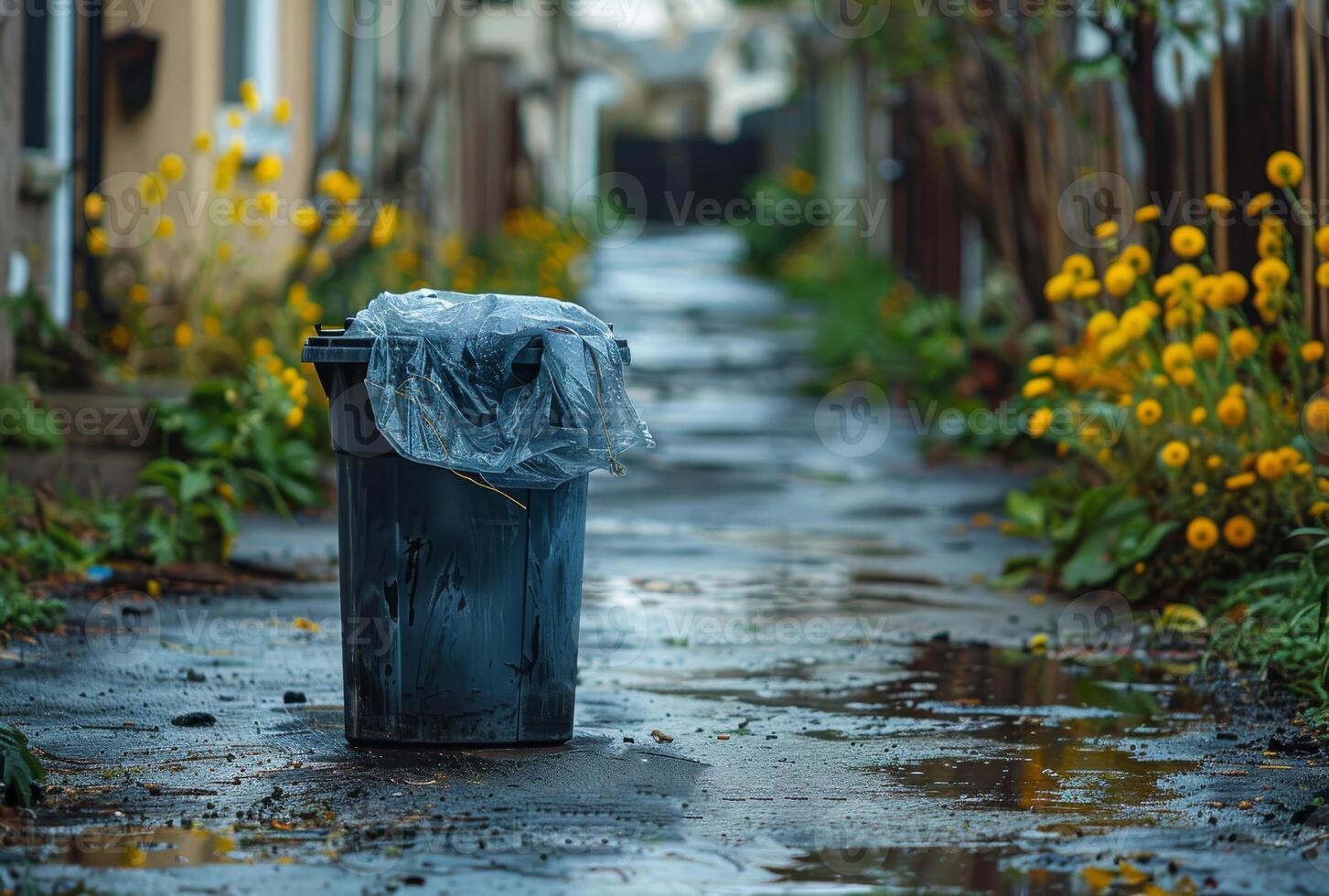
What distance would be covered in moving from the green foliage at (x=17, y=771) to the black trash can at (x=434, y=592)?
3.02 feet

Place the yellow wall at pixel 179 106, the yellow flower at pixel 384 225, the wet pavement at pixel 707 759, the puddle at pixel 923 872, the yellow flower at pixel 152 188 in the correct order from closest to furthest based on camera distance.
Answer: the puddle at pixel 923 872
the wet pavement at pixel 707 759
the yellow flower at pixel 152 188
the yellow flower at pixel 384 225
the yellow wall at pixel 179 106

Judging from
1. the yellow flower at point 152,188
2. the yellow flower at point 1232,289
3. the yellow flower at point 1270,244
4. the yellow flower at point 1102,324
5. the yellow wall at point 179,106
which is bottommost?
the yellow flower at point 1102,324

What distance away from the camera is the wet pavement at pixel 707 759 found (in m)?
3.80

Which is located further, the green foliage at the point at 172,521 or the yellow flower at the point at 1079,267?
the yellow flower at the point at 1079,267

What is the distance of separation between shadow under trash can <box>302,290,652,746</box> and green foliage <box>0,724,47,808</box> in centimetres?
90

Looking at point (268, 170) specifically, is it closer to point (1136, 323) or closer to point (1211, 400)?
point (1136, 323)

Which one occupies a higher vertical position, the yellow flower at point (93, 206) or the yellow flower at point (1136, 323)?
the yellow flower at point (93, 206)

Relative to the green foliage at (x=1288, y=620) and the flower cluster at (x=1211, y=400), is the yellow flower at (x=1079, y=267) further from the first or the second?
the green foliage at (x=1288, y=620)

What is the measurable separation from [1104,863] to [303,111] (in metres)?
11.9

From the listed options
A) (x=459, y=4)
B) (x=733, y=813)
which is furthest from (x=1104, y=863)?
(x=459, y=4)

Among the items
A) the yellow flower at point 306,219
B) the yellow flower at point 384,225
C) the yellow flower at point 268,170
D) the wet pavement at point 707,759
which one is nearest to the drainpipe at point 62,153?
the yellow flower at point 268,170

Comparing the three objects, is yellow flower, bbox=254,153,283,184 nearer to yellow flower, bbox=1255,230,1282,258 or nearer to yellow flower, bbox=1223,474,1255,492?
yellow flower, bbox=1255,230,1282,258

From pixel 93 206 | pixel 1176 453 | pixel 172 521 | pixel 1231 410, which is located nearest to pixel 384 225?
pixel 93 206

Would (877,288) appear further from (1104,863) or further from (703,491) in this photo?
(1104,863)
